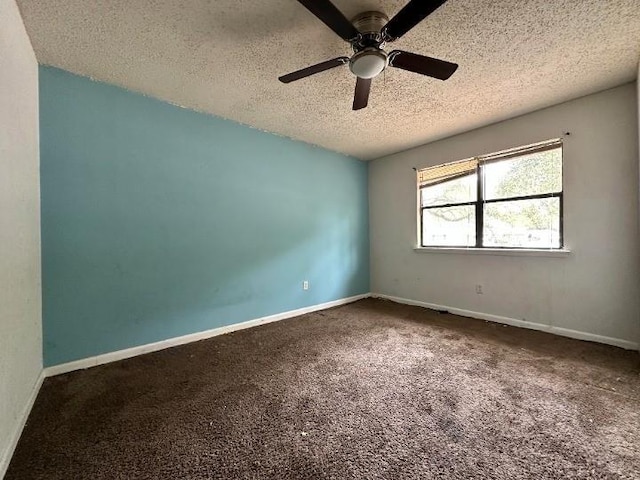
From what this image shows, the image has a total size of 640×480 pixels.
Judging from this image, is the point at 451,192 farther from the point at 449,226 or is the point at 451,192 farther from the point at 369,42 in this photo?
the point at 369,42

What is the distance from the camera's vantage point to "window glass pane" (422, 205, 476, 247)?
3.31 meters

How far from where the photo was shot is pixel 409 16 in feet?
4.26

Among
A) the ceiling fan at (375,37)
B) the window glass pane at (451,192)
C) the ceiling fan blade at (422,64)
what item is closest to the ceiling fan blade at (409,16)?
the ceiling fan at (375,37)

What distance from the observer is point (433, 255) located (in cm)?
359

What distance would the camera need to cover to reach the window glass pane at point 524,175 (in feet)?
8.71

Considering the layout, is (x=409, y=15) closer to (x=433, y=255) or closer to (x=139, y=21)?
(x=139, y=21)

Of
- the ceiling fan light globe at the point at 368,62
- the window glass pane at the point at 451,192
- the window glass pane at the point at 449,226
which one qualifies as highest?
the ceiling fan light globe at the point at 368,62

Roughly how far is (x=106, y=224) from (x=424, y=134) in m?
3.56

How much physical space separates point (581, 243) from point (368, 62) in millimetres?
2662

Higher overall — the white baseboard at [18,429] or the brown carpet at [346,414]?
the white baseboard at [18,429]

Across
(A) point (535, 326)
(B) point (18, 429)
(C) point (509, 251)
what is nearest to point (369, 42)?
(C) point (509, 251)

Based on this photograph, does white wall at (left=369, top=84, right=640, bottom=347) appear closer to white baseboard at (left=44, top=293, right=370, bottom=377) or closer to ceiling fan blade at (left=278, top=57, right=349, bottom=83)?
white baseboard at (left=44, top=293, right=370, bottom=377)

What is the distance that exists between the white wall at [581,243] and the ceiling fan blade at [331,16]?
7.99ft

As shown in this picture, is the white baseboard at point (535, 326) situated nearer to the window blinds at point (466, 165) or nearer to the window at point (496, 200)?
the window at point (496, 200)
